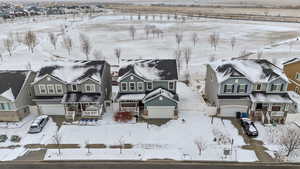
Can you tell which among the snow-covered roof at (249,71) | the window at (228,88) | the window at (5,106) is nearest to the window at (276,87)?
the snow-covered roof at (249,71)

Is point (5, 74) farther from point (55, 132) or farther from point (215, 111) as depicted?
point (215, 111)

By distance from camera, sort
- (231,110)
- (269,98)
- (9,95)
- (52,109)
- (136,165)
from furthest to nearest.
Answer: (52,109) < (231,110) < (269,98) < (9,95) < (136,165)

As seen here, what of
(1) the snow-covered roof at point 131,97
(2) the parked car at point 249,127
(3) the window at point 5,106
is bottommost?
(2) the parked car at point 249,127

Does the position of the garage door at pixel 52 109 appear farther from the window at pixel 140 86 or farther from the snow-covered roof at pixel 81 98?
the window at pixel 140 86

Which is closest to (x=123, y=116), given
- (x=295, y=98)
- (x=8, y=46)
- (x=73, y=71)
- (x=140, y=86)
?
(x=140, y=86)

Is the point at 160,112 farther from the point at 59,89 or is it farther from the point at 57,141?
the point at 59,89

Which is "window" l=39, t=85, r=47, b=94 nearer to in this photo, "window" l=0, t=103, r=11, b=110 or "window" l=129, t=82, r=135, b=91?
"window" l=0, t=103, r=11, b=110

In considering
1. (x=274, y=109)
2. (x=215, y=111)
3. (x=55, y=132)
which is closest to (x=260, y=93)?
(x=274, y=109)
